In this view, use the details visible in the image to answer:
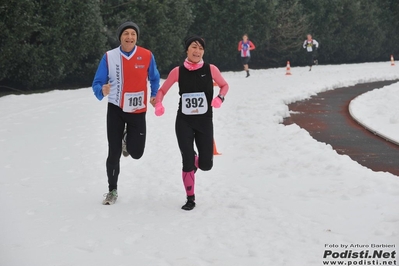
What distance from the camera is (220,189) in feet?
25.0

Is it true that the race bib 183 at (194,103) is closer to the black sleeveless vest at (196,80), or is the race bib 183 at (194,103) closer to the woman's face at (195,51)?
the black sleeveless vest at (196,80)

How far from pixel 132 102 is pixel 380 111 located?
9.58m

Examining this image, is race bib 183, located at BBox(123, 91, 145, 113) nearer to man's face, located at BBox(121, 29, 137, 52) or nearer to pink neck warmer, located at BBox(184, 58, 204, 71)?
man's face, located at BBox(121, 29, 137, 52)

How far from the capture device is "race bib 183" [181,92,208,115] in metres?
6.71

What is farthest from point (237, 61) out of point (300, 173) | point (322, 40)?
point (300, 173)

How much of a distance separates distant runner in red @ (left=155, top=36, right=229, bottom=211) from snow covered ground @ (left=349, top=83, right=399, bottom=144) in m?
5.23

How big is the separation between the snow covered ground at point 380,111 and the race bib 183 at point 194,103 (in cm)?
532

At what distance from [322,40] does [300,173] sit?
31.4m

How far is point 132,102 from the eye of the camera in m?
6.83

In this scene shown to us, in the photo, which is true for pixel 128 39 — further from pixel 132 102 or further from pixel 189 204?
pixel 189 204

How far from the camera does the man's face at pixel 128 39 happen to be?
677 cm

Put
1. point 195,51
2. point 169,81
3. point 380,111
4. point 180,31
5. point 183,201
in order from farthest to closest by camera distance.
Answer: point 180,31, point 380,111, point 183,201, point 169,81, point 195,51

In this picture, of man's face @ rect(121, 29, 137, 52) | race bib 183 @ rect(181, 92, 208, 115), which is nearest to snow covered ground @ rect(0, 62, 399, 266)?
race bib 183 @ rect(181, 92, 208, 115)

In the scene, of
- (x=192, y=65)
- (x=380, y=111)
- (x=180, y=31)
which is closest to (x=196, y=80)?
(x=192, y=65)
